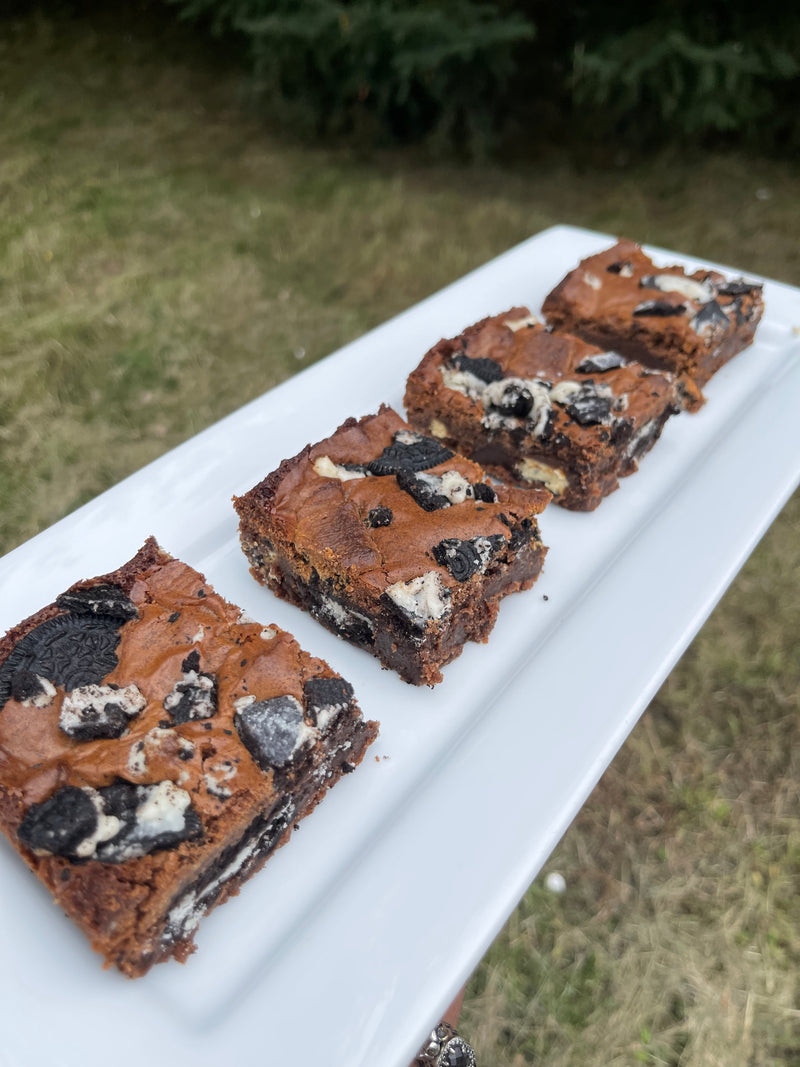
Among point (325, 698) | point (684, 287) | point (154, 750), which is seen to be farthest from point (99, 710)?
point (684, 287)

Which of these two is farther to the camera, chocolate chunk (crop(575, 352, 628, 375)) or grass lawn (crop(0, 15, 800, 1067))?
chocolate chunk (crop(575, 352, 628, 375))

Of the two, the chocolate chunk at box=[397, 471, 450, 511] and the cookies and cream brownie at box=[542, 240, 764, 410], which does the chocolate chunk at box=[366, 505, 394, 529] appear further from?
the cookies and cream brownie at box=[542, 240, 764, 410]

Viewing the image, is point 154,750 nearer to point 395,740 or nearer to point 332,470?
point 395,740

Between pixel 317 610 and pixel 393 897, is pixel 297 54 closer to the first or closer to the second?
pixel 317 610

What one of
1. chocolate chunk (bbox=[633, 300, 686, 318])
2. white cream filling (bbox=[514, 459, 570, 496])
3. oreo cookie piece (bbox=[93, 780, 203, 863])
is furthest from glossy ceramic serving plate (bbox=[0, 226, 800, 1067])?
chocolate chunk (bbox=[633, 300, 686, 318])

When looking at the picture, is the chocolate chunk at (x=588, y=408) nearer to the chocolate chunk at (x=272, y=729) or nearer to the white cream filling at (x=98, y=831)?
the chocolate chunk at (x=272, y=729)

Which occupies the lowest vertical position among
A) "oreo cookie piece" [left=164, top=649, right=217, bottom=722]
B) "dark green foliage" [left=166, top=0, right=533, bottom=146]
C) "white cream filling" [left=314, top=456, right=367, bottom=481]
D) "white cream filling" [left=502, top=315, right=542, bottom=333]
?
"oreo cookie piece" [left=164, top=649, right=217, bottom=722]
